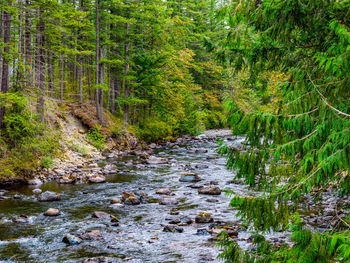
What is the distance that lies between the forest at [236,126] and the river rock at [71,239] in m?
0.72

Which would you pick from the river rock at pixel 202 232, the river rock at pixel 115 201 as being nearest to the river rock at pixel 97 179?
the river rock at pixel 115 201

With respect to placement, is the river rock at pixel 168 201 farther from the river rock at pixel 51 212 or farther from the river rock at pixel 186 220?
the river rock at pixel 51 212

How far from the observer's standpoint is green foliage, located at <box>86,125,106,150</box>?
904 inches

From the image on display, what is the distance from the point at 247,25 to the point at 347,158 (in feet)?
9.07

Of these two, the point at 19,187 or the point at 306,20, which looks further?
the point at 19,187

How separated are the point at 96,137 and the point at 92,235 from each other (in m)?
15.8

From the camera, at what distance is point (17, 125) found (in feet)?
47.2

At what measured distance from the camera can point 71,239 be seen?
26.2 ft

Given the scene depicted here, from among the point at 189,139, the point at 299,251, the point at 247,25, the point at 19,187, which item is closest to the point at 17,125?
the point at 19,187

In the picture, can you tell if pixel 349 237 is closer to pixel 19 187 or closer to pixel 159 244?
pixel 159 244

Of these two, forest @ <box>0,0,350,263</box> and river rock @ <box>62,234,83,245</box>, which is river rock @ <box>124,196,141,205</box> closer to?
forest @ <box>0,0,350,263</box>

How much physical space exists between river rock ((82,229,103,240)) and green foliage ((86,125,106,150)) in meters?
14.9

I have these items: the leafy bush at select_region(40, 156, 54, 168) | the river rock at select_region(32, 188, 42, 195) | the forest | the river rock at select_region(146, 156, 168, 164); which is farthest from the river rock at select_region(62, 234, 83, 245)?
the river rock at select_region(146, 156, 168, 164)

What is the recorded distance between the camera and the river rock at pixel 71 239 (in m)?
7.92
